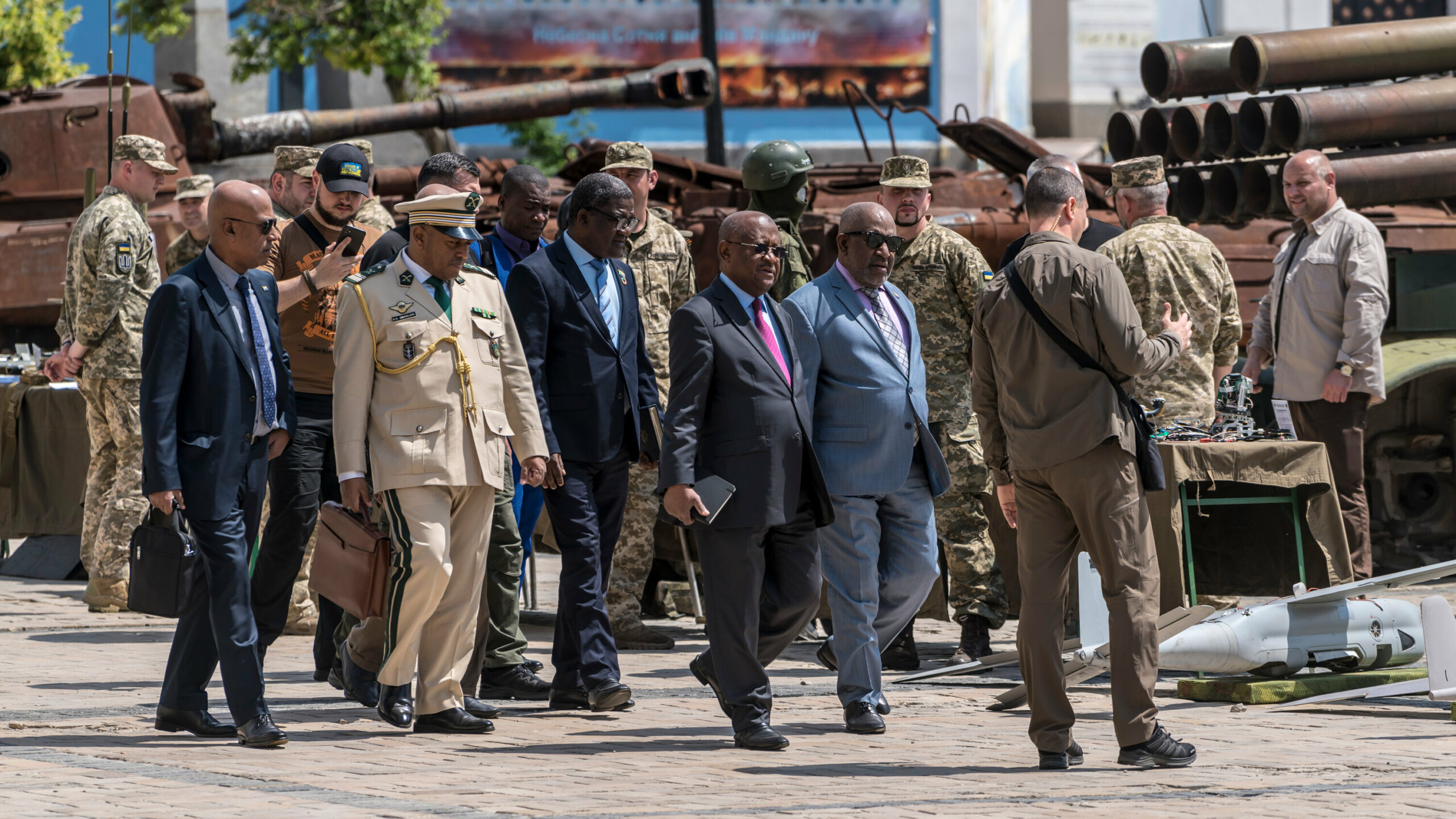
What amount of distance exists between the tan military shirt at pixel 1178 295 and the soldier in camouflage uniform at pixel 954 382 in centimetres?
77

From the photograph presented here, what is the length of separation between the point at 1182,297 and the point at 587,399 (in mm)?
3081

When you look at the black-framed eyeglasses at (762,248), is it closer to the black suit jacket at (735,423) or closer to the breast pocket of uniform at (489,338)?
the black suit jacket at (735,423)

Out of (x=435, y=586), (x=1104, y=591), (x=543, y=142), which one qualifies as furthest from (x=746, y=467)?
(x=543, y=142)

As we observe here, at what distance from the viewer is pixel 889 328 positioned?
7.12m

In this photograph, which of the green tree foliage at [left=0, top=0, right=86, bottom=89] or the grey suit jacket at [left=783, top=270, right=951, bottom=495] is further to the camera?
the green tree foliage at [left=0, top=0, right=86, bottom=89]

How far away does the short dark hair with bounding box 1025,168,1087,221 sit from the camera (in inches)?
251

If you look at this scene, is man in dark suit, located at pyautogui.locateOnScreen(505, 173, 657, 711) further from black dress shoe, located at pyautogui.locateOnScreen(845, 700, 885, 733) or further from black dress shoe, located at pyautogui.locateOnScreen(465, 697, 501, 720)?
black dress shoe, located at pyautogui.locateOnScreen(845, 700, 885, 733)

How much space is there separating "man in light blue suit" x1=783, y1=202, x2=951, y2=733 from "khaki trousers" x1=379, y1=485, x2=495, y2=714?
4.09 feet

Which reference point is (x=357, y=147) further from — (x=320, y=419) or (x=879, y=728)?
(x=879, y=728)

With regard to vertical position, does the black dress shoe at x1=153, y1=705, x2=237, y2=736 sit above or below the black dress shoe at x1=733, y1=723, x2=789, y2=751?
above

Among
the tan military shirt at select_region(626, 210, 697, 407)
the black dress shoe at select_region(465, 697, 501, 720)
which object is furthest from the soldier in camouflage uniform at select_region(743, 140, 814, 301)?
the black dress shoe at select_region(465, 697, 501, 720)

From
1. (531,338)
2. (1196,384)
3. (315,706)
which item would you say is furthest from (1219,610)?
(315,706)

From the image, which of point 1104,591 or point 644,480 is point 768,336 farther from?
point 644,480

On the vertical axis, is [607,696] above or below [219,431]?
below
